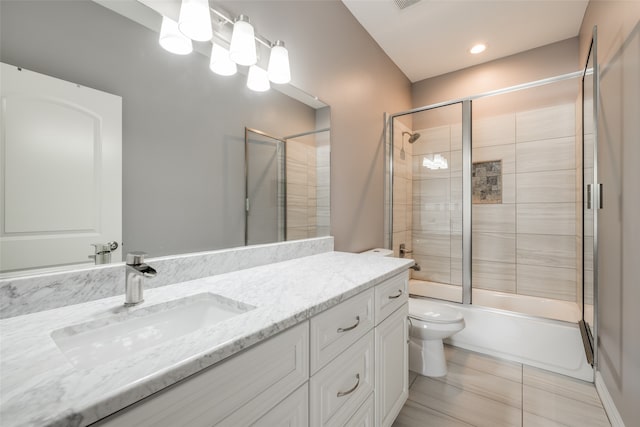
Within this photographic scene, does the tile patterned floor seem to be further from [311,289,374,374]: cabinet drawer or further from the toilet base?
[311,289,374,374]: cabinet drawer

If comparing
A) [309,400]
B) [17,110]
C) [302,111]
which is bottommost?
[309,400]

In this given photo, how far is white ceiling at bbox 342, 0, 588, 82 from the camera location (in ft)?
7.00

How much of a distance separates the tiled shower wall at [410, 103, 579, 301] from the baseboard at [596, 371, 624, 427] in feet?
3.20

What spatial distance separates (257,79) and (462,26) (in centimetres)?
198

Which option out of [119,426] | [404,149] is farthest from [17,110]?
[404,149]

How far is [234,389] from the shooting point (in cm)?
58

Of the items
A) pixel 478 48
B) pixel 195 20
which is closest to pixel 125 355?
pixel 195 20

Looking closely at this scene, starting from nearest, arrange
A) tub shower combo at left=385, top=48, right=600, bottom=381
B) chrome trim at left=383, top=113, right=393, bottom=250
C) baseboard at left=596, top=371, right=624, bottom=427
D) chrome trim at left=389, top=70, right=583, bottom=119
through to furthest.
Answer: baseboard at left=596, top=371, right=624, bottom=427 → chrome trim at left=389, top=70, right=583, bottom=119 → tub shower combo at left=385, top=48, right=600, bottom=381 → chrome trim at left=383, top=113, right=393, bottom=250

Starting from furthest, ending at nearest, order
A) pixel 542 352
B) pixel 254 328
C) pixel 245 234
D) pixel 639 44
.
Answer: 1. pixel 542 352
2. pixel 245 234
3. pixel 639 44
4. pixel 254 328

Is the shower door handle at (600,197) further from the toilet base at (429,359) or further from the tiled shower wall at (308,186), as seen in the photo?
the tiled shower wall at (308,186)

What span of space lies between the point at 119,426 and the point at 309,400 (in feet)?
1.63

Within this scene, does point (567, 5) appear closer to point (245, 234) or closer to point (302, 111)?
point (302, 111)

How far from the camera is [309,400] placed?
0.78 meters

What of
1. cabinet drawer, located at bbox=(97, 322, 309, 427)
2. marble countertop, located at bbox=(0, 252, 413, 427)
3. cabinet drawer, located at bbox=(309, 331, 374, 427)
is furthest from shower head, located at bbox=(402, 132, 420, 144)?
cabinet drawer, located at bbox=(97, 322, 309, 427)
